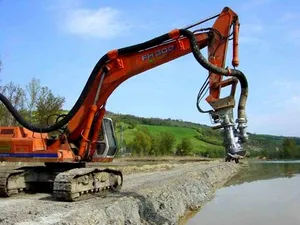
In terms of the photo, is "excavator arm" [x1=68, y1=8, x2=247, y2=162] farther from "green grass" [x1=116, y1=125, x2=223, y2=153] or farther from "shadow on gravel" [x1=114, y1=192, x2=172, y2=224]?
"green grass" [x1=116, y1=125, x2=223, y2=153]

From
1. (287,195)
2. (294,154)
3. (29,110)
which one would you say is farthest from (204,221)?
(294,154)

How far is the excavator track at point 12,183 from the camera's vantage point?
43.9 feet

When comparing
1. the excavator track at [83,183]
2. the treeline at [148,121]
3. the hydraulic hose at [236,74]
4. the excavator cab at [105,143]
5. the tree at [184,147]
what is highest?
the treeline at [148,121]

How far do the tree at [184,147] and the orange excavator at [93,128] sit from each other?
70.5m

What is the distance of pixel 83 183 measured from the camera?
13219 millimetres

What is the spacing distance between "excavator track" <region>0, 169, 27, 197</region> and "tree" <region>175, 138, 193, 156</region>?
233ft

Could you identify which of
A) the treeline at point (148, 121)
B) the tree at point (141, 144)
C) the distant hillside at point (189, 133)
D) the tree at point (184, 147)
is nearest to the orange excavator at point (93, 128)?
the tree at point (141, 144)

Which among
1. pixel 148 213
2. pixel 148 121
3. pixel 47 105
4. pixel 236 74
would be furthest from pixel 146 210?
pixel 148 121

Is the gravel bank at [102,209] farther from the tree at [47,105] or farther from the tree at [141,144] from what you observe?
the tree at [141,144]

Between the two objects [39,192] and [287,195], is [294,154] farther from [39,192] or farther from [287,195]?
[39,192]

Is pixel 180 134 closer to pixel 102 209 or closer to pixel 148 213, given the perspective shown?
pixel 148 213

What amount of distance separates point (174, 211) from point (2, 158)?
5.68 metres

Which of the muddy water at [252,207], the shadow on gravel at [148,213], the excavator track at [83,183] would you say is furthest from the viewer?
the muddy water at [252,207]

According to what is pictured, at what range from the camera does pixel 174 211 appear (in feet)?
49.6
